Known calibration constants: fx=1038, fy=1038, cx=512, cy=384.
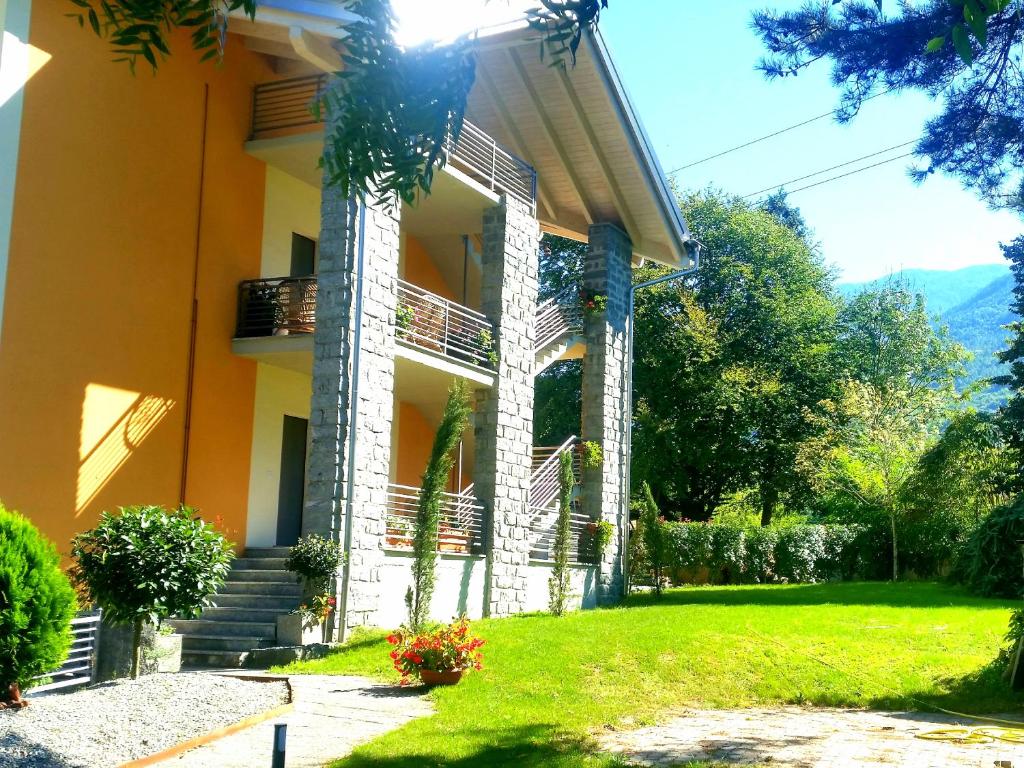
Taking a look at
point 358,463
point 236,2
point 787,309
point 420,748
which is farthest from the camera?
point 787,309

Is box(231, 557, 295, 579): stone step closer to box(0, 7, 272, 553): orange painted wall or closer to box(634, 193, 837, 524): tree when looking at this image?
box(0, 7, 272, 553): orange painted wall

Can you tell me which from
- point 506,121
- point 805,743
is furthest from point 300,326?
point 805,743

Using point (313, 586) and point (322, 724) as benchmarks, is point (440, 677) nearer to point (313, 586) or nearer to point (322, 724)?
point (322, 724)

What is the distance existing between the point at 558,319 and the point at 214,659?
10.3m

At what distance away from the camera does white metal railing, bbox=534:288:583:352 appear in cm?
2009

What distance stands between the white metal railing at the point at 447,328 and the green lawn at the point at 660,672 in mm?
4468

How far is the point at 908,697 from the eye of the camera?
10.9 meters

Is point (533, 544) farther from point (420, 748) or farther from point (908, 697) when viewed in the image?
point (420, 748)

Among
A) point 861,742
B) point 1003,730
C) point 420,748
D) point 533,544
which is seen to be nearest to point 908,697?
point 1003,730

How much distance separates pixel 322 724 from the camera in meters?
8.87

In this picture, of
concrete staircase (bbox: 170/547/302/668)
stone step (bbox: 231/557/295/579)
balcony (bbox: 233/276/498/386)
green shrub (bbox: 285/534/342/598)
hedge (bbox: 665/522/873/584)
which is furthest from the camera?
hedge (bbox: 665/522/873/584)

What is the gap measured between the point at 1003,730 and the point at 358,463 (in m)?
8.15

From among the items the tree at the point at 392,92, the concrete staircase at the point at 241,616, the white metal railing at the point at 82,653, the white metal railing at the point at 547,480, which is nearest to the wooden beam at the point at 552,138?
the white metal railing at the point at 547,480

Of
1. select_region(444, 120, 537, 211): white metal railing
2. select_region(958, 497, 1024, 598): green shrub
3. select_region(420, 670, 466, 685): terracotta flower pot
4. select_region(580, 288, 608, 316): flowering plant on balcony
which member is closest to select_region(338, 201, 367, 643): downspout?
select_region(420, 670, 466, 685): terracotta flower pot
